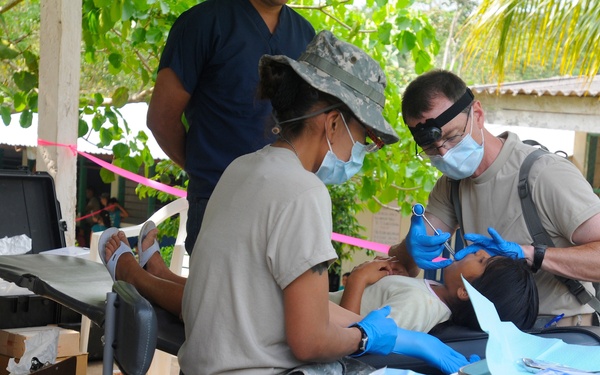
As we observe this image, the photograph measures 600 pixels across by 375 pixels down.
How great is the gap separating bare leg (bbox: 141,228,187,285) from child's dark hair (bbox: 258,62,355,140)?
795 mm

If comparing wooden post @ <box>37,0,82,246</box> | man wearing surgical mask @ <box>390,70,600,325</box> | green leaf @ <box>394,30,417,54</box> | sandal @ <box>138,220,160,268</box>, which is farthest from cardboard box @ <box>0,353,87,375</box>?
green leaf @ <box>394,30,417,54</box>

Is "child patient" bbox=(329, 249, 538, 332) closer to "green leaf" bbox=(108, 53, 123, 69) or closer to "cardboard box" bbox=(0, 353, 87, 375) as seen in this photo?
"cardboard box" bbox=(0, 353, 87, 375)

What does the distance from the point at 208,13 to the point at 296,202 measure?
143cm

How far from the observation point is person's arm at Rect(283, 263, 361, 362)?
1784 mm

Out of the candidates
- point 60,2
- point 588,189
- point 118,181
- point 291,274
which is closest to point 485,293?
point 588,189

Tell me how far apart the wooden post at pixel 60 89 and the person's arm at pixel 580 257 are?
2527mm

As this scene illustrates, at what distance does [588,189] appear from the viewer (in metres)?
2.60

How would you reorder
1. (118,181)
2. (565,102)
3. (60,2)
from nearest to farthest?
(60,2), (565,102), (118,181)

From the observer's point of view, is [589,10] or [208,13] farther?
[589,10]

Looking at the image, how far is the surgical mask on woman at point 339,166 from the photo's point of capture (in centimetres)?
202

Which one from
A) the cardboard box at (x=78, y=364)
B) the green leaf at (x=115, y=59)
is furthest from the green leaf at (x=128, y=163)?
the cardboard box at (x=78, y=364)

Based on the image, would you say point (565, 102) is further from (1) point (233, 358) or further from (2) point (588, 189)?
(1) point (233, 358)

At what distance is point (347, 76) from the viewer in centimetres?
208

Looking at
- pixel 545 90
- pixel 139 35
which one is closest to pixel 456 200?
pixel 139 35
